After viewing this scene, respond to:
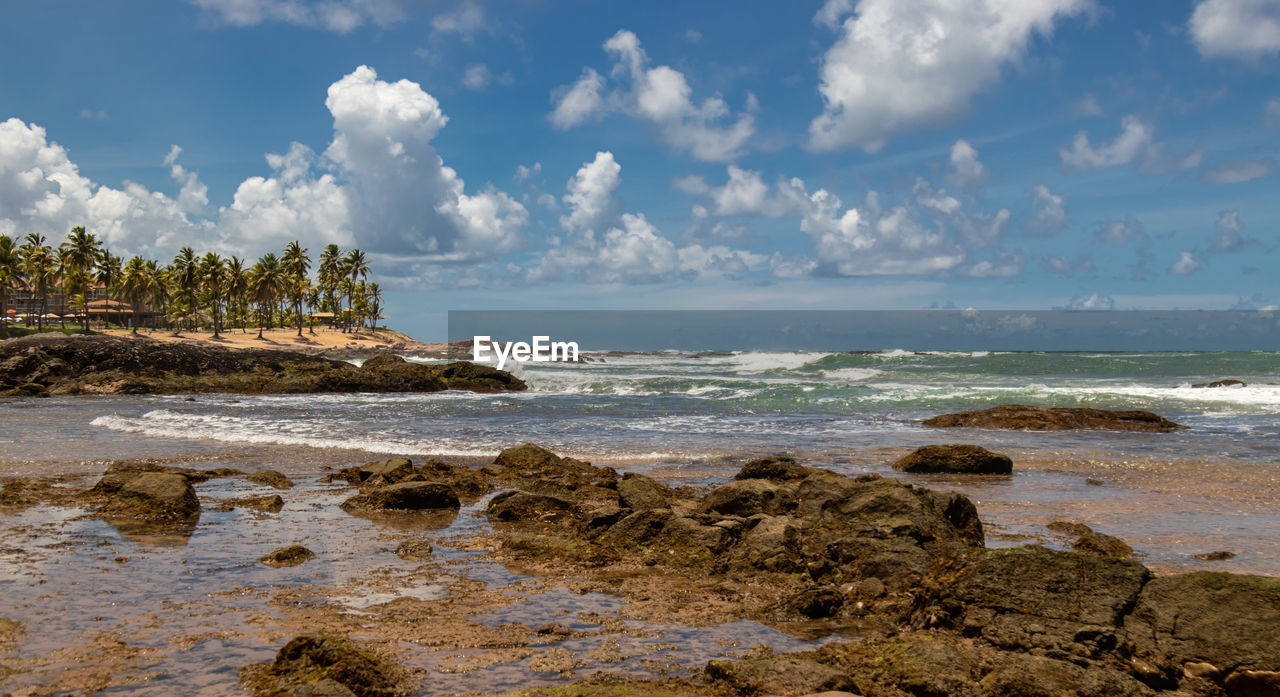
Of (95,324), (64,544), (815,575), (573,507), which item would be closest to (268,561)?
(64,544)

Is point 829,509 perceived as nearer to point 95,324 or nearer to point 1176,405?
point 1176,405

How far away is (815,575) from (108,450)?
1488 centimetres

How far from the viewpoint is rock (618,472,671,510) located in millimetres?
9164

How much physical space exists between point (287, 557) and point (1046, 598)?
20.9 feet

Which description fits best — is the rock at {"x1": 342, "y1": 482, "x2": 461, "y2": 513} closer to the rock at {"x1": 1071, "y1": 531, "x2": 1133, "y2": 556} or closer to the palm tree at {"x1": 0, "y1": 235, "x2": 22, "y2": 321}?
the rock at {"x1": 1071, "y1": 531, "x2": 1133, "y2": 556}

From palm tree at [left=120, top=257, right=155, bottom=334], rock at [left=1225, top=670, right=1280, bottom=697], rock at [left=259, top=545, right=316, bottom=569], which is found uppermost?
palm tree at [left=120, top=257, right=155, bottom=334]

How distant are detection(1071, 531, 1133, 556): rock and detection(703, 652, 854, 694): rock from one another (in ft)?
14.9

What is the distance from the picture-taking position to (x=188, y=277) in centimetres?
9975

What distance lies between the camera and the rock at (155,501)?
8.92 meters

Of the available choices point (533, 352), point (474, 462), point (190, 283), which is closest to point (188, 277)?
point (190, 283)

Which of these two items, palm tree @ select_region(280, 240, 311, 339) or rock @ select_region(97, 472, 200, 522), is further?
palm tree @ select_region(280, 240, 311, 339)

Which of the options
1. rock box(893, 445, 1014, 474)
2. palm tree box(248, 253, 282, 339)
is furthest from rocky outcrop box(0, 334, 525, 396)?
palm tree box(248, 253, 282, 339)

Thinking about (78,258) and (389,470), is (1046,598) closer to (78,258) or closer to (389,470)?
(389,470)

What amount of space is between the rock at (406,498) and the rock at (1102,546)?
7.33 meters
